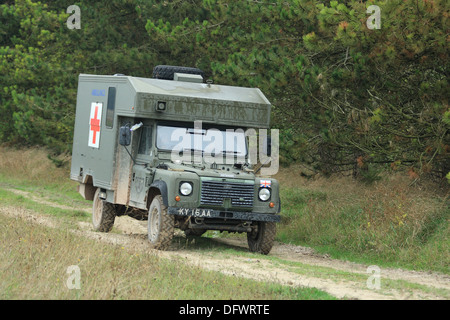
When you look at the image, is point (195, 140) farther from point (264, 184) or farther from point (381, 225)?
point (381, 225)

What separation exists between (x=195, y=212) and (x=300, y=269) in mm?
2104

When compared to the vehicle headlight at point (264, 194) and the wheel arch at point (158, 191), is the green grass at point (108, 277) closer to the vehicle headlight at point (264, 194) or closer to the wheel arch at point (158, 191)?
the wheel arch at point (158, 191)

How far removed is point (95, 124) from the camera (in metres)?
15.7

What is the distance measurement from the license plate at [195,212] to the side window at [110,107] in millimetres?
3042

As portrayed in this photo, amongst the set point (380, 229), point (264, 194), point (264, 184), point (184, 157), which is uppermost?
point (184, 157)

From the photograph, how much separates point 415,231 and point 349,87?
3.66 meters

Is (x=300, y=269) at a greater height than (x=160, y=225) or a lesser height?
lesser

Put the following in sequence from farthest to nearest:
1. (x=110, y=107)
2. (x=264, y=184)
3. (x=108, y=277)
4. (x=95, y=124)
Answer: (x=95, y=124) → (x=110, y=107) → (x=264, y=184) → (x=108, y=277)

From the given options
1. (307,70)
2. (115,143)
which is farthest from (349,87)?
(115,143)

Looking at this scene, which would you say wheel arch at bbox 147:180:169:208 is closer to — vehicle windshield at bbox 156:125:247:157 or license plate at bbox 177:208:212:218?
license plate at bbox 177:208:212:218

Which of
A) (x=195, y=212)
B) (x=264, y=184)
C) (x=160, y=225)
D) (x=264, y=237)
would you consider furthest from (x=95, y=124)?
(x=264, y=237)

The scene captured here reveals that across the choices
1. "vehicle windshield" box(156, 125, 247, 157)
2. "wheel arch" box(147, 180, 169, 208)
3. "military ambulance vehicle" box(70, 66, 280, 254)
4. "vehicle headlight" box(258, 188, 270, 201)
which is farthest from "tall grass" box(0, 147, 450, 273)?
"wheel arch" box(147, 180, 169, 208)

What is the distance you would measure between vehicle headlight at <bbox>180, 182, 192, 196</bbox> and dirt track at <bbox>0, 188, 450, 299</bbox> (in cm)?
104
